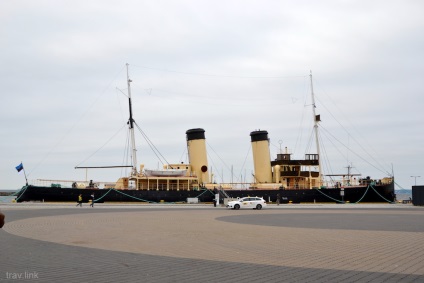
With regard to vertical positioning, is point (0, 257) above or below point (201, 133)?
below

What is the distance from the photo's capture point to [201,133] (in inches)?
2258

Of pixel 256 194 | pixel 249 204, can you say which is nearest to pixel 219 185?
pixel 256 194

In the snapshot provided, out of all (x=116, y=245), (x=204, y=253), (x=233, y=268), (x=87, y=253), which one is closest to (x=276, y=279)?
(x=233, y=268)

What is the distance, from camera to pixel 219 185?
55.8 metres

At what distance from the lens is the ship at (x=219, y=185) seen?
164ft

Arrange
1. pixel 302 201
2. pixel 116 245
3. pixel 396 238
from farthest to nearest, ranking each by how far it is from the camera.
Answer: pixel 302 201 → pixel 396 238 → pixel 116 245

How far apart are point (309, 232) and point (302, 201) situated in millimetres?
37015

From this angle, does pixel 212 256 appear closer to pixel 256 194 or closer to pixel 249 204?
pixel 249 204

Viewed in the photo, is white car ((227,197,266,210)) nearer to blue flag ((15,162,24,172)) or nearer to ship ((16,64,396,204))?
ship ((16,64,396,204))

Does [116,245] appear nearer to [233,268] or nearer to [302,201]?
[233,268]

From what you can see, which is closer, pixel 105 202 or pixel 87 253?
pixel 87 253

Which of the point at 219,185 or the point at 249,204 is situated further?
the point at 219,185

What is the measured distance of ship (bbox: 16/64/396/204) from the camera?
4984cm

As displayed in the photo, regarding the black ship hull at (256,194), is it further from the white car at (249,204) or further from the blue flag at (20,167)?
the white car at (249,204)
